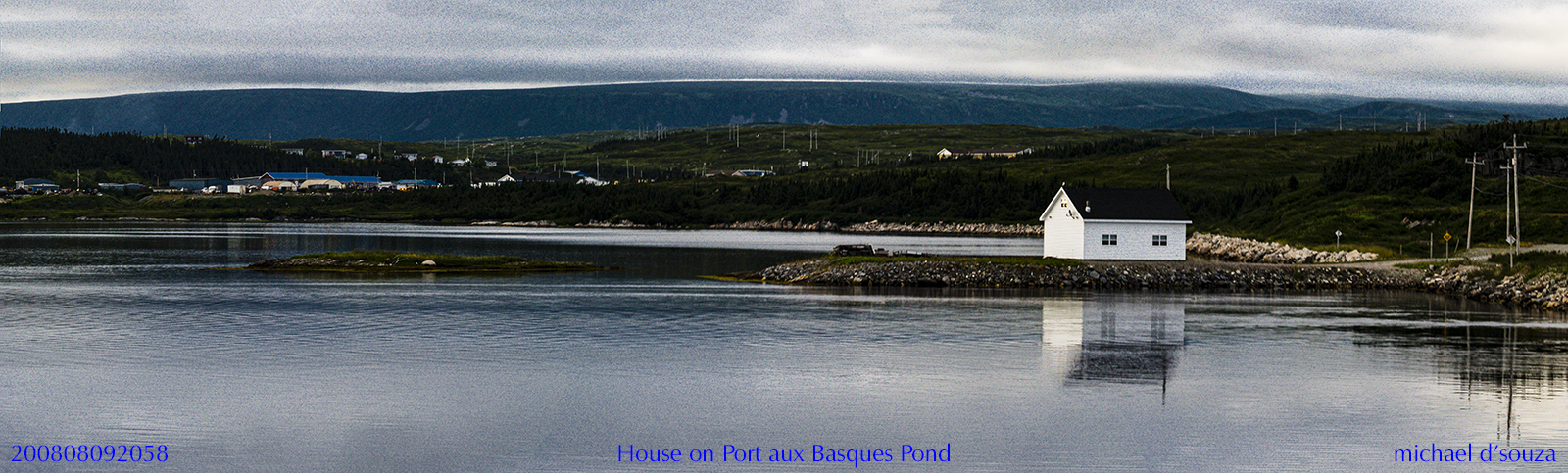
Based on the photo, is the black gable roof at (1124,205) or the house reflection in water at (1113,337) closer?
the house reflection in water at (1113,337)

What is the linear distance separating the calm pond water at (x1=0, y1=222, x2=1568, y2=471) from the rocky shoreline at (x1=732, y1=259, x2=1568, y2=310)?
226 inches

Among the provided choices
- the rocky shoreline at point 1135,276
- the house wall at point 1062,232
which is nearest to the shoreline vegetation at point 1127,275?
the rocky shoreline at point 1135,276

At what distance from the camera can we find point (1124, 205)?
72875 millimetres

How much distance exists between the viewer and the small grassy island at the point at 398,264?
82250 mm

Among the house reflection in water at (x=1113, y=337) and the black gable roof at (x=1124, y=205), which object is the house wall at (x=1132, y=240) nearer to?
the black gable roof at (x=1124, y=205)

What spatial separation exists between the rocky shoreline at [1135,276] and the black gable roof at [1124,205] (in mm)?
2423

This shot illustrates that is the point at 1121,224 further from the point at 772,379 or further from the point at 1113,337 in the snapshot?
the point at 772,379

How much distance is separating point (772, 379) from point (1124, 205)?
4413 centimetres

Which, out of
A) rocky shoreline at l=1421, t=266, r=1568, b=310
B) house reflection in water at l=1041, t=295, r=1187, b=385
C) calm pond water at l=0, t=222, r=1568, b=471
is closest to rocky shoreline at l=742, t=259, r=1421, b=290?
rocky shoreline at l=1421, t=266, r=1568, b=310

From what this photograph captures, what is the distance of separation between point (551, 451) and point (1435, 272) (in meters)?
59.9

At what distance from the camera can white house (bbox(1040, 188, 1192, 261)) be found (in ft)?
237

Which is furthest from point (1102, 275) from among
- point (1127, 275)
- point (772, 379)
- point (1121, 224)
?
point (772, 379)

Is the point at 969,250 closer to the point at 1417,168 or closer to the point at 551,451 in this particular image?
the point at 1417,168

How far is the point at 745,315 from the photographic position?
5203 centimetres
